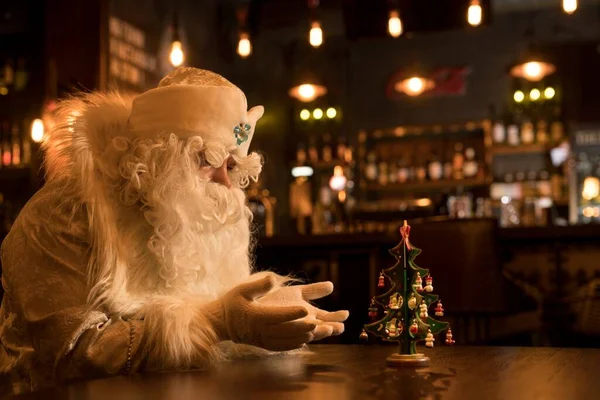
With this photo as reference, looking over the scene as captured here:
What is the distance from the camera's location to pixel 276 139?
7543 mm

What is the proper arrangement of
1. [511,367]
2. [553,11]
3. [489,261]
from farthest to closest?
[553,11]
[489,261]
[511,367]

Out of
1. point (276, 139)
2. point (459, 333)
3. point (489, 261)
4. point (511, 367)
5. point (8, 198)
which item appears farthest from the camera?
point (276, 139)

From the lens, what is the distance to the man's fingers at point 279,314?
1210 mm

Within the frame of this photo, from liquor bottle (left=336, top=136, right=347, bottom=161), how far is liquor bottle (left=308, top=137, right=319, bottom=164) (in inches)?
8.1

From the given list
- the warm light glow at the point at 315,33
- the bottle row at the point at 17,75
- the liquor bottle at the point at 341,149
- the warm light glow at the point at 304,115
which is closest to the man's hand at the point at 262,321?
the warm light glow at the point at 315,33

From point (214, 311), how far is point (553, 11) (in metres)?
6.41

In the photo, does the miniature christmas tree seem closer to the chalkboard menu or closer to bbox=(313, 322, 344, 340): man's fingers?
bbox=(313, 322, 344, 340): man's fingers

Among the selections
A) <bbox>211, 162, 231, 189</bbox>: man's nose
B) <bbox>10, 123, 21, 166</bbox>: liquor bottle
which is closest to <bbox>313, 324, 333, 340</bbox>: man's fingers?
<bbox>211, 162, 231, 189</bbox>: man's nose

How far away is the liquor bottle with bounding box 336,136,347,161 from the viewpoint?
7.28 m

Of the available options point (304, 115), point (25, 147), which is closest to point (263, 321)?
point (25, 147)

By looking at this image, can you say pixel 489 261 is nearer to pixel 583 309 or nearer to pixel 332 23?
pixel 583 309

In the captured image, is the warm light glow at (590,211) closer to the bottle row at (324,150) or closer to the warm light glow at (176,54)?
the bottle row at (324,150)

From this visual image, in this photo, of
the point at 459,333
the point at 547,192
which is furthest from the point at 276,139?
the point at 459,333

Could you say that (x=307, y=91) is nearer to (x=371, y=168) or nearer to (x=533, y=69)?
(x=371, y=168)
